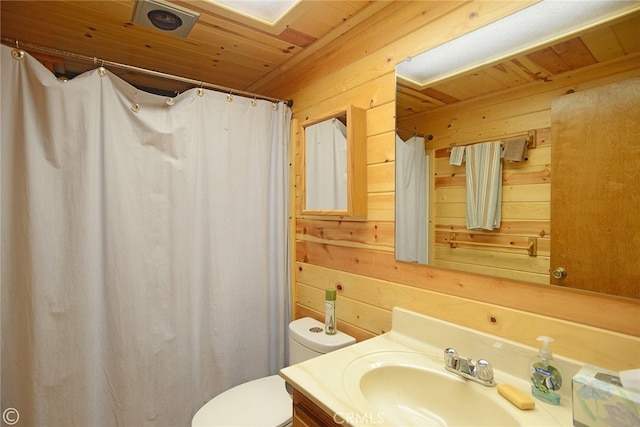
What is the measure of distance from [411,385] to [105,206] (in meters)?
1.43

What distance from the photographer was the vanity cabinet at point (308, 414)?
87cm

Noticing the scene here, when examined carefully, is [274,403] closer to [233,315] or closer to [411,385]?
[233,315]

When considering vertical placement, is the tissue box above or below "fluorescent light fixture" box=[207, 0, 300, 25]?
below

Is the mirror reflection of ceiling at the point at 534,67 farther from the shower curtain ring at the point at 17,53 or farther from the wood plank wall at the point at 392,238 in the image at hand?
the shower curtain ring at the point at 17,53

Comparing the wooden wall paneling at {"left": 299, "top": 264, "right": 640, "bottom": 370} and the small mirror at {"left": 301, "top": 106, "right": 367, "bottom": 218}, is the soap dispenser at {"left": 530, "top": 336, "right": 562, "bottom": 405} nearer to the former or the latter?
the wooden wall paneling at {"left": 299, "top": 264, "right": 640, "bottom": 370}

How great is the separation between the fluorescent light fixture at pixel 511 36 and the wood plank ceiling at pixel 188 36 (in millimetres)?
386

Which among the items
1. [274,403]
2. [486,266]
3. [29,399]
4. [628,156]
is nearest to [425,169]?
[486,266]

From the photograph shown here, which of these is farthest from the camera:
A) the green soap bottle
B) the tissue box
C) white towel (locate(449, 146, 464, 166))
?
the green soap bottle

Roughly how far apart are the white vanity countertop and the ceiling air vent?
147 cm

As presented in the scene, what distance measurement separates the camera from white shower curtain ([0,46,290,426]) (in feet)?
4.24

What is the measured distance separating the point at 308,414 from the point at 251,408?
565 millimetres

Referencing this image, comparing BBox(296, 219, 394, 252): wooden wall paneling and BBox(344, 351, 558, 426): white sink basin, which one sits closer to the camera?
BBox(344, 351, 558, 426): white sink basin

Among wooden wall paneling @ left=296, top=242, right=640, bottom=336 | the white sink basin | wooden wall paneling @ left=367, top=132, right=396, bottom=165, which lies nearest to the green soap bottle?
wooden wall paneling @ left=296, top=242, right=640, bottom=336

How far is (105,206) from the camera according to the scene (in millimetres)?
1449
